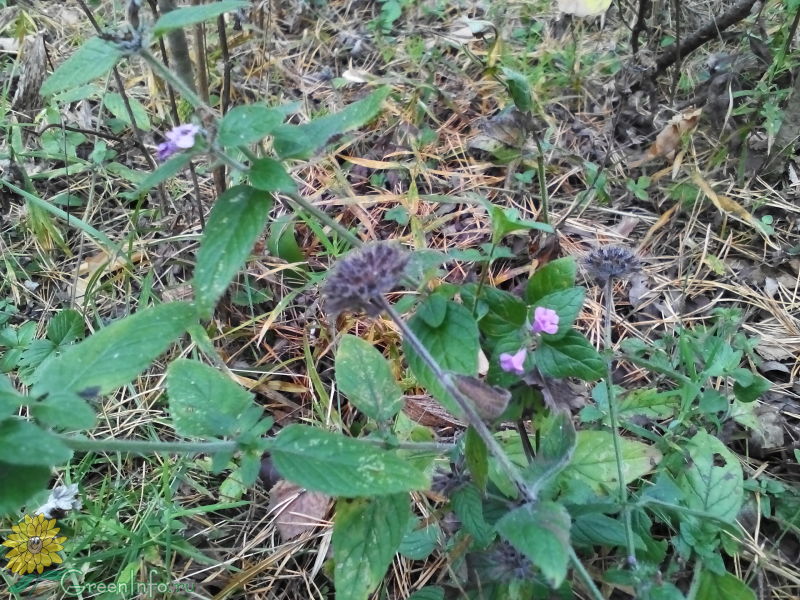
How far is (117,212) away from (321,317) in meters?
1.01

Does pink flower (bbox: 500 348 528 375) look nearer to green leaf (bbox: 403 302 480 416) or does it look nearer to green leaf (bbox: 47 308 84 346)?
green leaf (bbox: 403 302 480 416)

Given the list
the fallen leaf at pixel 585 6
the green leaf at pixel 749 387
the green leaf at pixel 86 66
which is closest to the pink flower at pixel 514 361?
the green leaf at pixel 749 387

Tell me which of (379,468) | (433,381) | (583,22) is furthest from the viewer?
(583,22)

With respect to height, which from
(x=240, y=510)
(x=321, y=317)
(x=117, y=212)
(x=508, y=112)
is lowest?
(x=240, y=510)

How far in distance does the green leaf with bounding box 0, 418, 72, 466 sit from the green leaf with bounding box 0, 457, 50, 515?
1.5 inches

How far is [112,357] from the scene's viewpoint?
3.30ft

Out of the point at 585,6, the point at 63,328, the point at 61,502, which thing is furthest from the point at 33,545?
the point at 585,6

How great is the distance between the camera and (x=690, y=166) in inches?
89.0

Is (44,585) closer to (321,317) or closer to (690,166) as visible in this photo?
(321,317)

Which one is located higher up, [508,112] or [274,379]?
[508,112]

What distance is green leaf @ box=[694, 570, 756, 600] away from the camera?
1.15m

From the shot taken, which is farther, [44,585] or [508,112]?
[508,112]

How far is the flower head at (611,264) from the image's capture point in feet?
4.31

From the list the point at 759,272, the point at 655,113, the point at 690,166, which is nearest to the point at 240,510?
the point at 759,272
